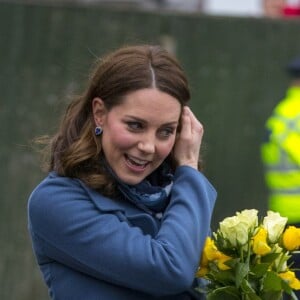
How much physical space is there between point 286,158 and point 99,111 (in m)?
3.22

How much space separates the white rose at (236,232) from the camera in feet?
9.28

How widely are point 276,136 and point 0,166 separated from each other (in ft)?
6.29

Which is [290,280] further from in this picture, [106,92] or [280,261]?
[106,92]

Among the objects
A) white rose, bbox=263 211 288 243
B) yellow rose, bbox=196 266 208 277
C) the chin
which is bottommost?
yellow rose, bbox=196 266 208 277

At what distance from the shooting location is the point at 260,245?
2816mm

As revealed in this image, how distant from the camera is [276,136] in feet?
20.1

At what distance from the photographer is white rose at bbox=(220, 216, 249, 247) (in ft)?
9.28

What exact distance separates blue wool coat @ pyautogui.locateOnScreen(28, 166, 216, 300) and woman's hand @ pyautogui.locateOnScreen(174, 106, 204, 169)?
0.14 meters

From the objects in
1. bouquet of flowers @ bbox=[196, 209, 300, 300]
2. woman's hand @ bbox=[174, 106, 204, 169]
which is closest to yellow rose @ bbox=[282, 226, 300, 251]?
bouquet of flowers @ bbox=[196, 209, 300, 300]

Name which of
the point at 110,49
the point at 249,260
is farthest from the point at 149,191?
the point at 110,49

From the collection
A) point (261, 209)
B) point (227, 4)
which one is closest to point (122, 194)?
point (261, 209)

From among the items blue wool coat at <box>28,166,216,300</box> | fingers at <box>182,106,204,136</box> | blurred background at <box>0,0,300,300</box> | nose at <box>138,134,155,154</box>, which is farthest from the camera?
blurred background at <box>0,0,300,300</box>

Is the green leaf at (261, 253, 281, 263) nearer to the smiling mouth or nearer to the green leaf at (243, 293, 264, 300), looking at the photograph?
the green leaf at (243, 293, 264, 300)

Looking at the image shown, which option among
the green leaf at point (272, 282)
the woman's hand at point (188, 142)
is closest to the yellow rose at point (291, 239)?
the green leaf at point (272, 282)
